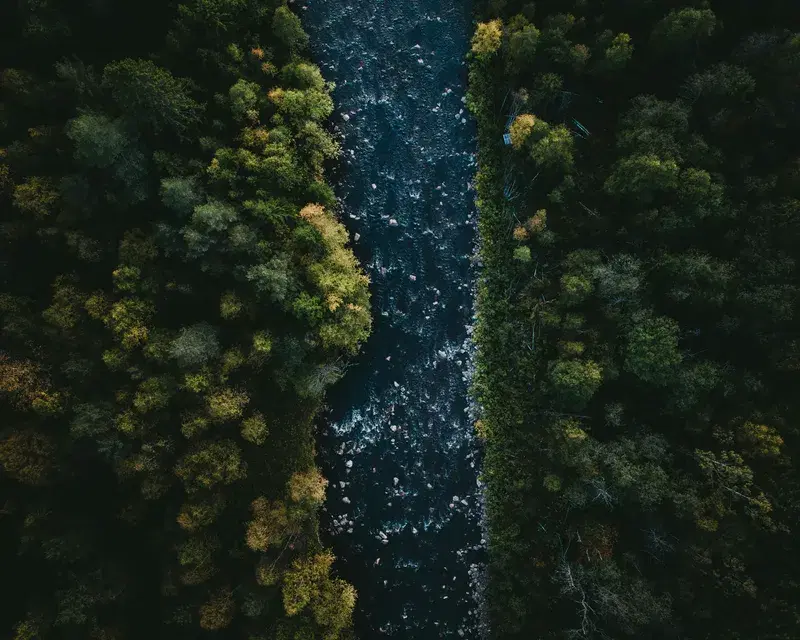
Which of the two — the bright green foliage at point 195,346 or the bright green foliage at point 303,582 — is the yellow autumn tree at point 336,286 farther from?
the bright green foliage at point 303,582

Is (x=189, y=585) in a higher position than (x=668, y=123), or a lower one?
lower

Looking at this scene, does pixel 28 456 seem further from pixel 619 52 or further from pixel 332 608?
pixel 619 52

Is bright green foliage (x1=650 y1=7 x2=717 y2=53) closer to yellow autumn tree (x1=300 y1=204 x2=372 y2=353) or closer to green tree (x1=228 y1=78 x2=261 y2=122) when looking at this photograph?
yellow autumn tree (x1=300 y1=204 x2=372 y2=353)

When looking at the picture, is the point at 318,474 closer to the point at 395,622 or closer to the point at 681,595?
the point at 395,622

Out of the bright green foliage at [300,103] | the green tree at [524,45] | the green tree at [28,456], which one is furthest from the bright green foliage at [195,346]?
the green tree at [524,45]

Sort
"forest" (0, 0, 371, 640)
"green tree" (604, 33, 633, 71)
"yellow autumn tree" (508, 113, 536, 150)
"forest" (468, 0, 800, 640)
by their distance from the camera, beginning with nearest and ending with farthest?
"forest" (468, 0, 800, 640), "forest" (0, 0, 371, 640), "green tree" (604, 33, 633, 71), "yellow autumn tree" (508, 113, 536, 150)

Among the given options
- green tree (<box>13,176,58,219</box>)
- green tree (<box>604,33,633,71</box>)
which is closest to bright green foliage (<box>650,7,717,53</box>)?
green tree (<box>604,33,633,71</box>)

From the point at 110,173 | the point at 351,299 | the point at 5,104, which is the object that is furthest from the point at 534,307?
the point at 5,104
